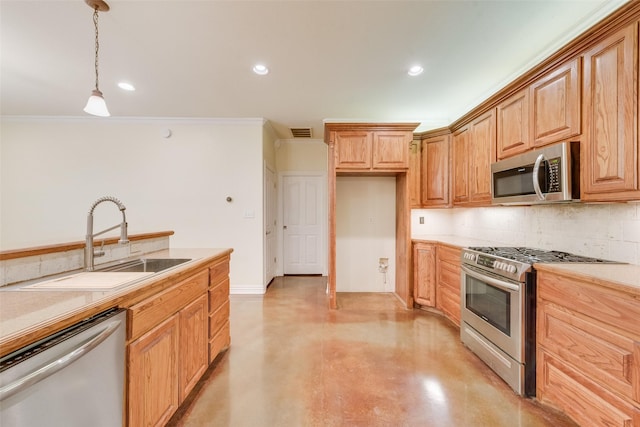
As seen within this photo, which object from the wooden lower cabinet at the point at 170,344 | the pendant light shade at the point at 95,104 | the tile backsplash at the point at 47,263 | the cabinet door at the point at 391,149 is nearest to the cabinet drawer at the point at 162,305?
the wooden lower cabinet at the point at 170,344

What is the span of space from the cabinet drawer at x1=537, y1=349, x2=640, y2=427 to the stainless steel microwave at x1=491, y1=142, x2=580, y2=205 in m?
1.07

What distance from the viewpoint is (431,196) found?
11.2 feet

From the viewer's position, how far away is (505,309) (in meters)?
1.89

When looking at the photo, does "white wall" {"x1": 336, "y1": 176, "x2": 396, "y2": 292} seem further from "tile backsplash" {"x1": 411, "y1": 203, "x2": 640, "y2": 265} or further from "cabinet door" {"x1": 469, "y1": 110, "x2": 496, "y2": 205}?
"cabinet door" {"x1": 469, "y1": 110, "x2": 496, "y2": 205}

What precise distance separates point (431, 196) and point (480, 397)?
226cm

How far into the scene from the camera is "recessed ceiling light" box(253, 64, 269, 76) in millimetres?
Result: 2498

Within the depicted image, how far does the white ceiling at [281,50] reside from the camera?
1.83 metres

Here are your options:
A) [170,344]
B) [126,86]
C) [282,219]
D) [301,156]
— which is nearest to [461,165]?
[301,156]

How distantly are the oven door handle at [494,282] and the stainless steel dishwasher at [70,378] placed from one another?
2.31m

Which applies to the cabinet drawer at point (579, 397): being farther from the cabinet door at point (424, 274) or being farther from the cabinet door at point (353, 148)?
the cabinet door at point (353, 148)

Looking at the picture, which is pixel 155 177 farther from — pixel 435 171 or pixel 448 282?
pixel 448 282

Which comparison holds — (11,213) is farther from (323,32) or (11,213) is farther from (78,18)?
(323,32)

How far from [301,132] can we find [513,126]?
3027 millimetres

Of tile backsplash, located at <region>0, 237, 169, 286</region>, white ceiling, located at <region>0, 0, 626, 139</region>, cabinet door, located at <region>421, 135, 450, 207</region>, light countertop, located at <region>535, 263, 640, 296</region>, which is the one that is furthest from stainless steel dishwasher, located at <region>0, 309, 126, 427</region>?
cabinet door, located at <region>421, 135, 450, 207</region>
